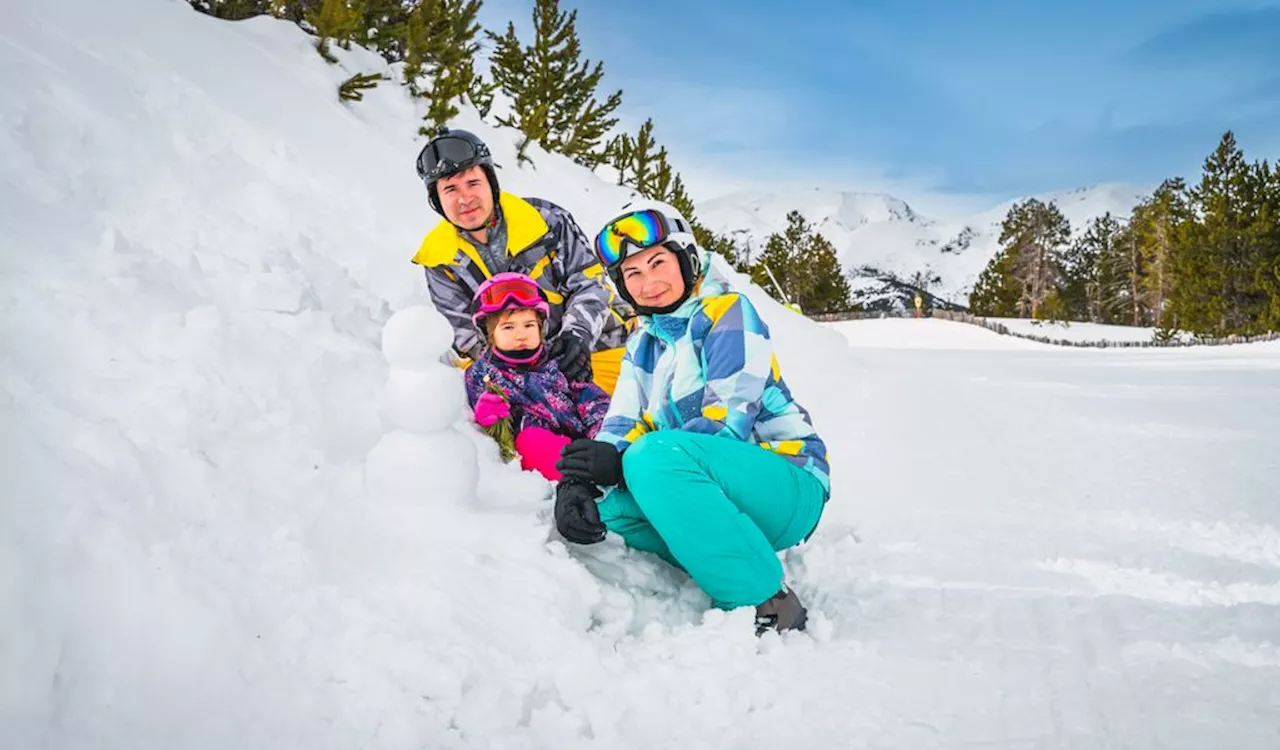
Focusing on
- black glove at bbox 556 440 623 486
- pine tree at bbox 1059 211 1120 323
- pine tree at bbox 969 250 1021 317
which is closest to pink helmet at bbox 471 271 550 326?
black glove at bbox 556 440 623 486

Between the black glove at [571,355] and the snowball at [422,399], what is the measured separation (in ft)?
3.47

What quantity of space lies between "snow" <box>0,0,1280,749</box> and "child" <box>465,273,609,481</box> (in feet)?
0.65

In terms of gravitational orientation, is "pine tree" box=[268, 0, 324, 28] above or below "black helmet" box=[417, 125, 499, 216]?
above

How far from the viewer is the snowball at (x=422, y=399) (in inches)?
106

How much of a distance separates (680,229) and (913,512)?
220cm

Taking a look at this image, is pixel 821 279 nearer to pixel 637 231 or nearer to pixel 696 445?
pixel 637 231

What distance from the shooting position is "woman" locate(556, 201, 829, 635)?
Answer: 251cm

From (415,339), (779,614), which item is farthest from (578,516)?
(415,339)

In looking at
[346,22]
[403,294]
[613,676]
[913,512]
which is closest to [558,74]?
[346,22]

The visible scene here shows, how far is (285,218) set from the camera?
4.77 meters

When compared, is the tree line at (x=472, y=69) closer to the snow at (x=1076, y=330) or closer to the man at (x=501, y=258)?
the man at (x=501, y=258)

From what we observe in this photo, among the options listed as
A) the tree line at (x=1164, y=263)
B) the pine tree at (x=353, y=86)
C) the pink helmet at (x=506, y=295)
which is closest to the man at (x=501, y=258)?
the pink helmet at (x=506, y=295)

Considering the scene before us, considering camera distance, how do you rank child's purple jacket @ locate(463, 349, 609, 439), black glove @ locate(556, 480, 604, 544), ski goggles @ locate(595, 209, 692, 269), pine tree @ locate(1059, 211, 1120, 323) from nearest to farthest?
1. black glove @ locate(556, 480, 604, 544)
2. ski goggles @ locate(595, 209, 692, 269)
3. child's purple jacket @ locate(463, 349, 609, 439)
4. pine tree @ locate(1059, 211, 1120, 323)

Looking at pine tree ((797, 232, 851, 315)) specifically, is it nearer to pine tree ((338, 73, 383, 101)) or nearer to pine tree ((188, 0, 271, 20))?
pine tree ((188, 0, 271, 20))
